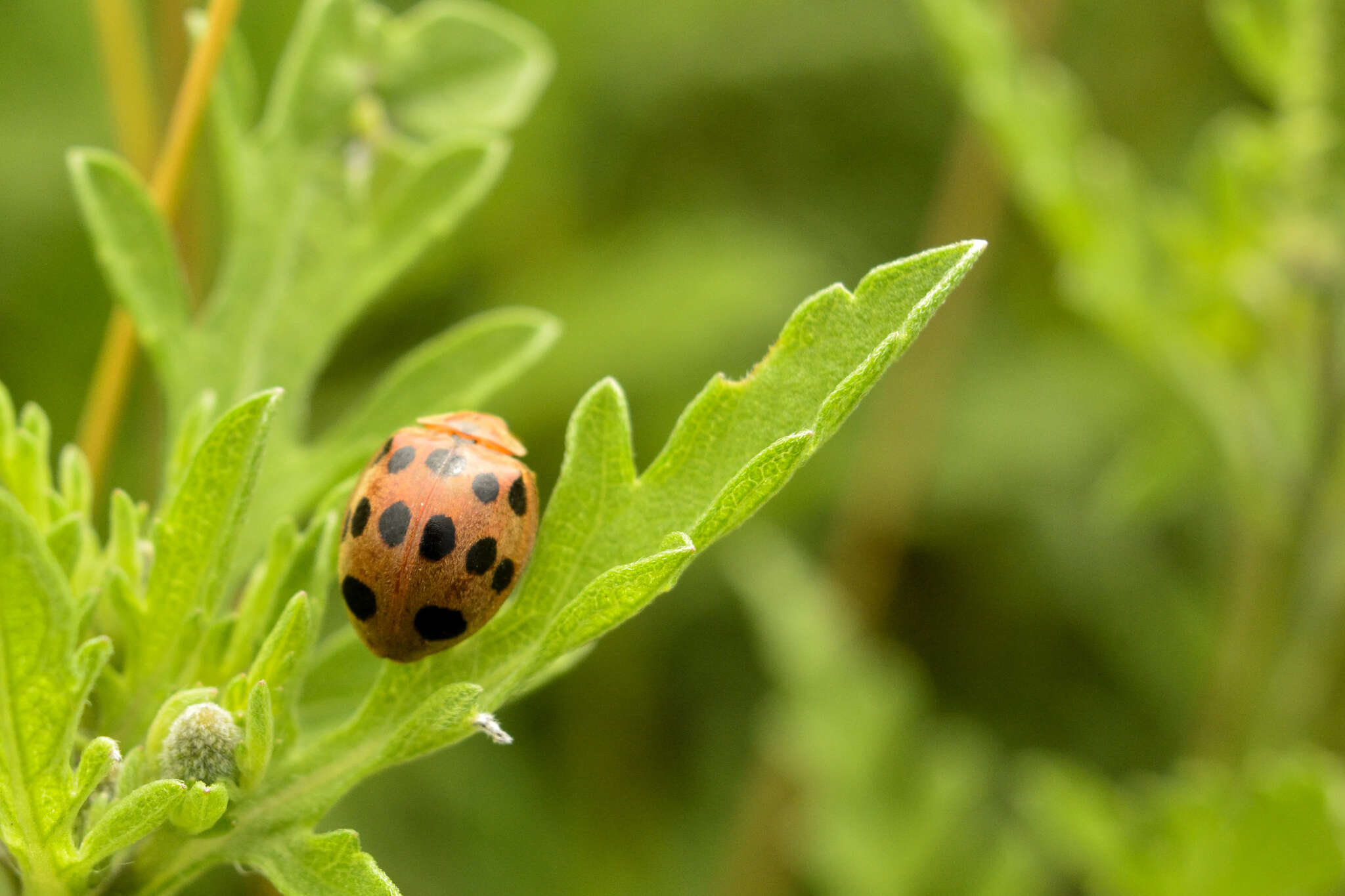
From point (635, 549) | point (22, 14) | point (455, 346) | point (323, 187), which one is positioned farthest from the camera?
point (22, 14)

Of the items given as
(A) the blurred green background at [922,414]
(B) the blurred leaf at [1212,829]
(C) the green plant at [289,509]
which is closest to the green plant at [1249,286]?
(A) the blurred green background at [922,414]

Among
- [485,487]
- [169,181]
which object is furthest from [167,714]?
[169,181]

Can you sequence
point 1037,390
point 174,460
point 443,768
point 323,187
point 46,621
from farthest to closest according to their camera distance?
point 1037,390 < point 443,768 < point 323,187 < point 174,460 < point 46,621

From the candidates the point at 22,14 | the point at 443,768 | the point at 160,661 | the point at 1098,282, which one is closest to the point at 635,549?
the point at 160,661

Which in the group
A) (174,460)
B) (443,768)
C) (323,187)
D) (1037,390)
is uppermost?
(323,187)

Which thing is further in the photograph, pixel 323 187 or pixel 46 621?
pixel 323 187

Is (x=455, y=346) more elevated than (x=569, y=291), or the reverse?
(x=455, y=346)

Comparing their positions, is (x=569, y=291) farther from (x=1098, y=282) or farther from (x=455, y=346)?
(x=455, y=346)
